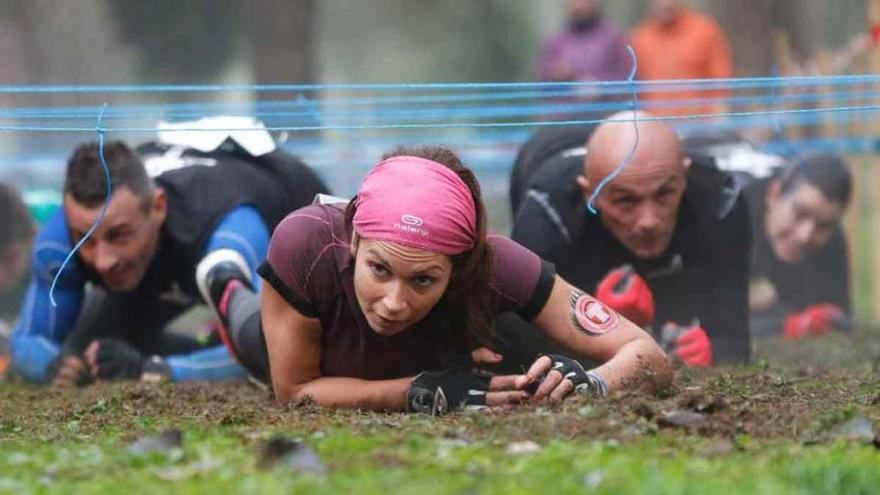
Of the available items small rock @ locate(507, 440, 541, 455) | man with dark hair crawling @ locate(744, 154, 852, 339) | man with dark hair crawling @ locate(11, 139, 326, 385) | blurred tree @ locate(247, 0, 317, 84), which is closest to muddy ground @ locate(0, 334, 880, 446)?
small rock @ locate(507, 440, 541, 455)

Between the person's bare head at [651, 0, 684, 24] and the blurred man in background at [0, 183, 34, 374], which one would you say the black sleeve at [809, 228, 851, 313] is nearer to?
the person's bare head at [651, 0, 684, 24]

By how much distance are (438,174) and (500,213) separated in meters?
8.77

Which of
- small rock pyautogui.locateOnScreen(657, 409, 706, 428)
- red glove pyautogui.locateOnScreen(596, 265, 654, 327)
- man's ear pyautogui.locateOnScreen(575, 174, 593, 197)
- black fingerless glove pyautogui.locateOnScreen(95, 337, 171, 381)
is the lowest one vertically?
small rock pyautogui.locateOnScreen(657, 409, 706, 428)

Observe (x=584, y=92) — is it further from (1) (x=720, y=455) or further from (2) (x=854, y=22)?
(2) (x=854, y=22)

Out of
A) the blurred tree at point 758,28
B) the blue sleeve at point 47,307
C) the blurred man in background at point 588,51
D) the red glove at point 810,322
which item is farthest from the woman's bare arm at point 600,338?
the blurred tree at point 758,28

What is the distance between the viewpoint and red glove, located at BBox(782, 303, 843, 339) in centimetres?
1207

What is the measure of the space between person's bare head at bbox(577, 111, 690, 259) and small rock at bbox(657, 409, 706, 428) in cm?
254

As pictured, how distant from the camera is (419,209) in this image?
21.0 ft

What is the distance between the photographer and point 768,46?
17609 millimetres

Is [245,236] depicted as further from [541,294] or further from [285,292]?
[541,294]

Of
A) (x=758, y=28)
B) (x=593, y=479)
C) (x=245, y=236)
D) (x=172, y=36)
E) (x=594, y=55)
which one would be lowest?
(x=593, y=479)

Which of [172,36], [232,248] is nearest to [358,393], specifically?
[232,248]

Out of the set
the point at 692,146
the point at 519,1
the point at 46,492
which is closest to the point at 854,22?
the point at 519,1

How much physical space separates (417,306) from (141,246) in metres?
2.94
